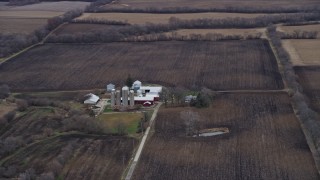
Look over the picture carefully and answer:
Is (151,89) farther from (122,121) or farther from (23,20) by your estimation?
(23,20)

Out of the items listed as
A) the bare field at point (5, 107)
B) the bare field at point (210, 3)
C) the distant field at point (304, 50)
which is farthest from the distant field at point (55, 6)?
the bare field at point (5, 107)

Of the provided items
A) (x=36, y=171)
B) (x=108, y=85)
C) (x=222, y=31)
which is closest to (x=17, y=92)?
(x=108, y=85)

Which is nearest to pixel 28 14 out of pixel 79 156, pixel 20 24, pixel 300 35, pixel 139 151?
pixel 20 24

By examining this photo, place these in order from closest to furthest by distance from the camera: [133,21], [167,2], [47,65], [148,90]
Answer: [148,90] → [47,65] → [133,21] → [167,2]

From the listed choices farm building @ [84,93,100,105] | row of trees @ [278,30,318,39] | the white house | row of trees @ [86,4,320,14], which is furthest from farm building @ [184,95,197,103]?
row of trees @ [86,4,320,14]

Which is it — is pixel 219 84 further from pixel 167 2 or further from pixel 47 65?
pixel 167 2
